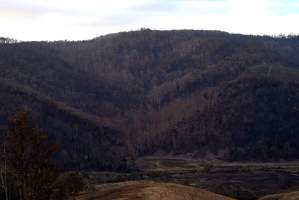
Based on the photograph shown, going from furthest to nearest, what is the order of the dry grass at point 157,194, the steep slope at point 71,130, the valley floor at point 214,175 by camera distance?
the steep slope at point 71,130, the valley floor at point 214,175, the dry grass at point 157,194

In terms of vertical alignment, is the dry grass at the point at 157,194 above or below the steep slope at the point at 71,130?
above

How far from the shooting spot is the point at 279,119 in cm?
18275

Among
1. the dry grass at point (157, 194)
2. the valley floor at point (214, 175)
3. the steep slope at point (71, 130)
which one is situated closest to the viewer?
the dry grass at point (157, 194)

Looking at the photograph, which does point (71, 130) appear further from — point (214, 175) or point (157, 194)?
point (157, 194)

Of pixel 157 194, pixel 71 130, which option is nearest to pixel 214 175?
pixel 71 130

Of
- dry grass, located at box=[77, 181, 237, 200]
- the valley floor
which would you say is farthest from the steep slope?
dry grass, located at box=[77, 181, 237, 200]

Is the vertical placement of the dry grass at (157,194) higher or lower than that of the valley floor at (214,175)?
higher

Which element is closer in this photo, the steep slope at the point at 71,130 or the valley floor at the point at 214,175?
the valley floor at the point at 214,175

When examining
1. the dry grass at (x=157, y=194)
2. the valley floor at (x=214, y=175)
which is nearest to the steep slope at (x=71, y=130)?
the valley floor at (x=214, y=175)

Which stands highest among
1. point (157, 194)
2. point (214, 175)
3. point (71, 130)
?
point (157, 194)

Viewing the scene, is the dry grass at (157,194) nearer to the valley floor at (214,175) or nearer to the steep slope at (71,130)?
the valley floor at (214,175)

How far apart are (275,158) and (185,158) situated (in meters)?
24.7

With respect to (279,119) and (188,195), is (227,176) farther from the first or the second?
(188,195)

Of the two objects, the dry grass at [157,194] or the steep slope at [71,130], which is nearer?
the dry grass at [157,194]
